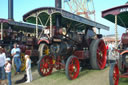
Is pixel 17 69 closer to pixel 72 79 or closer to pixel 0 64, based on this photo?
pixel 0 64

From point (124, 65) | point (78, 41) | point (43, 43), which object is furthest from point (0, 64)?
point (124, 65)

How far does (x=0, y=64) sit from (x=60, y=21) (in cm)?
273

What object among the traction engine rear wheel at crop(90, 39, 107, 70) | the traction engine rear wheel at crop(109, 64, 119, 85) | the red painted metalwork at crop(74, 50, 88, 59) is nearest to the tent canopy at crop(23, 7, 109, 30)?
the traction engine rear wheel at crop(90, 39, 107, 70)

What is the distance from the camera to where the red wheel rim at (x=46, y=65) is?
480 cm

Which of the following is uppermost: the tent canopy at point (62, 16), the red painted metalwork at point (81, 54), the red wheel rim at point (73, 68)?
the tent canopy at point (62, 16)

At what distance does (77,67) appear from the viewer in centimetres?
459

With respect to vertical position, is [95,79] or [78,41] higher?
[78,41]

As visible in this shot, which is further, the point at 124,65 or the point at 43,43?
the point at 43,43

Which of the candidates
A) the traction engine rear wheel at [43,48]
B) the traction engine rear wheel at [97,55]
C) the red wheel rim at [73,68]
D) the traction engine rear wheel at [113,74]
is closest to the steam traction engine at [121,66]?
the traction engine rear wheel at [113,74]

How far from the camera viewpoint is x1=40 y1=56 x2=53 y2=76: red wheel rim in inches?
189

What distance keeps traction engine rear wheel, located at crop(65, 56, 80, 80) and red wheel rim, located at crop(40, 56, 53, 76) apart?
0.89 metres

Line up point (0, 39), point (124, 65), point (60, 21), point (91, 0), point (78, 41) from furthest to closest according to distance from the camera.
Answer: point (91, 0) < point (0, 39) < point (60, 21) < point (78, 41) < point (124, 65)

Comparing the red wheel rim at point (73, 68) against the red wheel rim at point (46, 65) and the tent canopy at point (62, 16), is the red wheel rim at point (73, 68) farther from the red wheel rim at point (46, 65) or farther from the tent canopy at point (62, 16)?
the tent canopy at point (62, 16)

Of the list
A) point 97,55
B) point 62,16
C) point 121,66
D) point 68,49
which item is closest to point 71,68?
point 68,49
